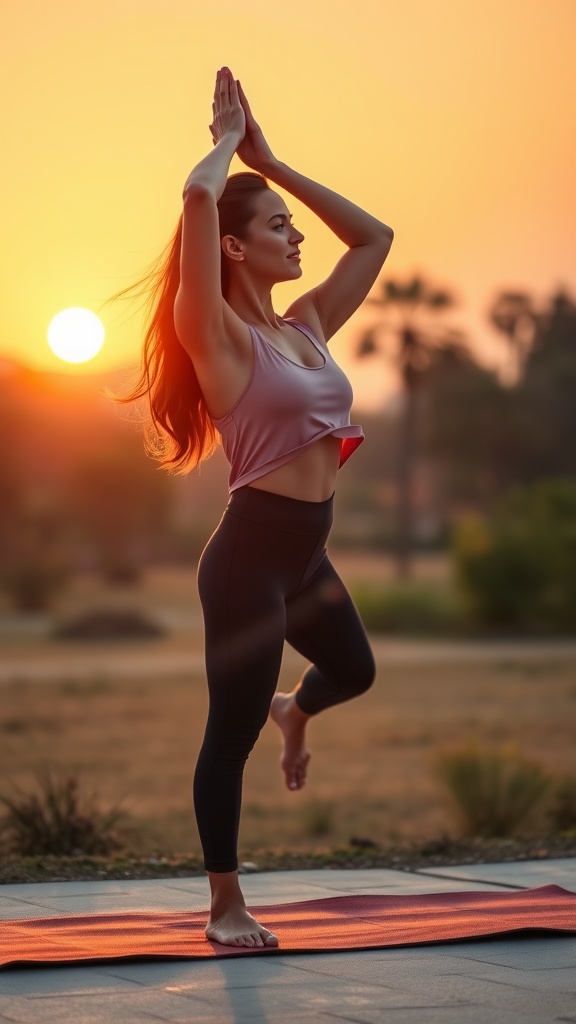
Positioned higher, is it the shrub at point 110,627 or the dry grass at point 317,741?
the shrub at point 110,627

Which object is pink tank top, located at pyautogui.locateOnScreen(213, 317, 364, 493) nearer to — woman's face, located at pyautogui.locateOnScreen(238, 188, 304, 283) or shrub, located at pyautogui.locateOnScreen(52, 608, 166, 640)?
woman's face, located at pyautogui.locateOnScreen(238, 188, 304, 283)

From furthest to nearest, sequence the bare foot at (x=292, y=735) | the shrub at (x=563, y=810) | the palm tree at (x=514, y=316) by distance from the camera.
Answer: the palm tree at (x=514, y=316), the shrub at (x=563, y=810), the bare foot at (x=292, y=735)

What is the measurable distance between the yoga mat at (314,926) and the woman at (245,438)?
0.12m

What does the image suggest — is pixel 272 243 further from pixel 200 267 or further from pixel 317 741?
pixel 317 741

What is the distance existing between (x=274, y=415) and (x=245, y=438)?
88 millimetres

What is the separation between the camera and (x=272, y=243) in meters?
Result: 3.44

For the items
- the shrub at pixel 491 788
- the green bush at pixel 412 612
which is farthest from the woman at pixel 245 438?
the green bush at pixel 412 612

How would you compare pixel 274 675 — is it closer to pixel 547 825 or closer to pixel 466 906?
pixel 466 906

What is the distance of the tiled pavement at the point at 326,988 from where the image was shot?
2.54 metres

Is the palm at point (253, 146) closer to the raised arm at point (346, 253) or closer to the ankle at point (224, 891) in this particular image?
the raised arm at point (346, 253)

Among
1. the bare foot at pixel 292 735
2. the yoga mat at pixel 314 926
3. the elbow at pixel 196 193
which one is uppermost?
the elbow at pixel 196 193

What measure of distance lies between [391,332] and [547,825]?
35.0 m

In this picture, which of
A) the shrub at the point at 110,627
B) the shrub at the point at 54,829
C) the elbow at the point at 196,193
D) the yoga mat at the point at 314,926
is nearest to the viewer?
the yoga mat at the point at 314,926

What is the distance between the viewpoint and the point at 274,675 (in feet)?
10.9
